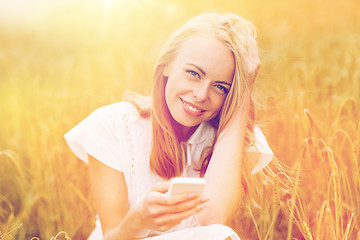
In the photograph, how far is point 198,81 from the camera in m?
1.32

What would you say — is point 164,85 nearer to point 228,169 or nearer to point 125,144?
point 125,144

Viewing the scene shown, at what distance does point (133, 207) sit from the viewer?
115 centimetres

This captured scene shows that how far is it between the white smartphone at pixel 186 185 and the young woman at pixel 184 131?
0.80 ft

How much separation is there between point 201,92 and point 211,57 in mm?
114

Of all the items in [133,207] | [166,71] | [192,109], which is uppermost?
[166,71]

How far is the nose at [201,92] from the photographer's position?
1.29 metres

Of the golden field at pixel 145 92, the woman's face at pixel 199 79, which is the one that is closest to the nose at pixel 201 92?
the woman's face at pixel 199 79

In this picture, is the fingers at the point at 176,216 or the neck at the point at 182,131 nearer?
the fingers at the point at 176,216

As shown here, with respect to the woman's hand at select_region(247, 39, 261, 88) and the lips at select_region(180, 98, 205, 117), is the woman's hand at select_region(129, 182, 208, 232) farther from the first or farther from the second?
the woman's hand at select_region(247, 39, 261, 88)

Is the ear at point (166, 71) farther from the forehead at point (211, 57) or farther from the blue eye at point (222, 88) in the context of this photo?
the blue eye at point (222, 88)

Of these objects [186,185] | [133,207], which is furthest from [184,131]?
[186,185]

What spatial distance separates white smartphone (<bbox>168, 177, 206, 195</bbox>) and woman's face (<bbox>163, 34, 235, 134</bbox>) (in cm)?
37

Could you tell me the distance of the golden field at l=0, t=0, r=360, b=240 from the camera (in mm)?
1720

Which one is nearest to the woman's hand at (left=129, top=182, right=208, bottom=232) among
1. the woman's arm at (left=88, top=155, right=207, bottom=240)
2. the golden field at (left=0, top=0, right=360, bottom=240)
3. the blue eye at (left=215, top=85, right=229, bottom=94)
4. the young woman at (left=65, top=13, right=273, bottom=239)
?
the woman's arm at (left=88, top=155, right=207, bottom=240)
